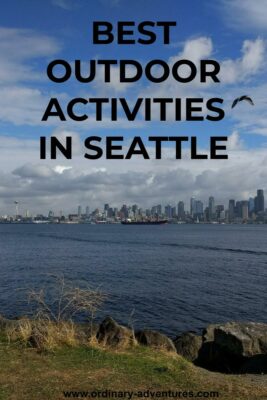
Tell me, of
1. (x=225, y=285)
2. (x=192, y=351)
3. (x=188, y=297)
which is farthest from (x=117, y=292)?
(x=192, y=351)

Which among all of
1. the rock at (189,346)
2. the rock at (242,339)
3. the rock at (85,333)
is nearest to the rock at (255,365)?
the rock at (242,339)

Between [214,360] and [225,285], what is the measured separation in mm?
30247

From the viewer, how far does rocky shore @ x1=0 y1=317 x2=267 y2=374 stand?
15.9 m

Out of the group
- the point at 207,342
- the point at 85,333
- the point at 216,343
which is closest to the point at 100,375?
the point at 85,333

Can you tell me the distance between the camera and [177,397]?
10844 millimetres

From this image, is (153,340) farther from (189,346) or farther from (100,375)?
(100,375)

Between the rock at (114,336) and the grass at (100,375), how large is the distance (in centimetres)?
83

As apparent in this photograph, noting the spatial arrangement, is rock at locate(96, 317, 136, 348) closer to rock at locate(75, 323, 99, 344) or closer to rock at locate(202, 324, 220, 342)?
rock at locate(75, 323, 99, 344)

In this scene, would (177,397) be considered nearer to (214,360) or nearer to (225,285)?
(214,360)

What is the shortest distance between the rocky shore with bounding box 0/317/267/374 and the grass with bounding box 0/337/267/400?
115 centimetres

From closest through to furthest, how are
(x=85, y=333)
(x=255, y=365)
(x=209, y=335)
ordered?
(x=255, y=365)
(x=85, y=333)
(x=209, y=335)

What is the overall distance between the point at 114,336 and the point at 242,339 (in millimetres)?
4985

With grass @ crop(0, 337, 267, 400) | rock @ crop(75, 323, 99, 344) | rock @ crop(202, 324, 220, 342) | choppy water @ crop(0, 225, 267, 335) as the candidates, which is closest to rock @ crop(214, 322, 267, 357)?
rock @ crop(202, 324, 220, 342)

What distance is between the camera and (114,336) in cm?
1598
